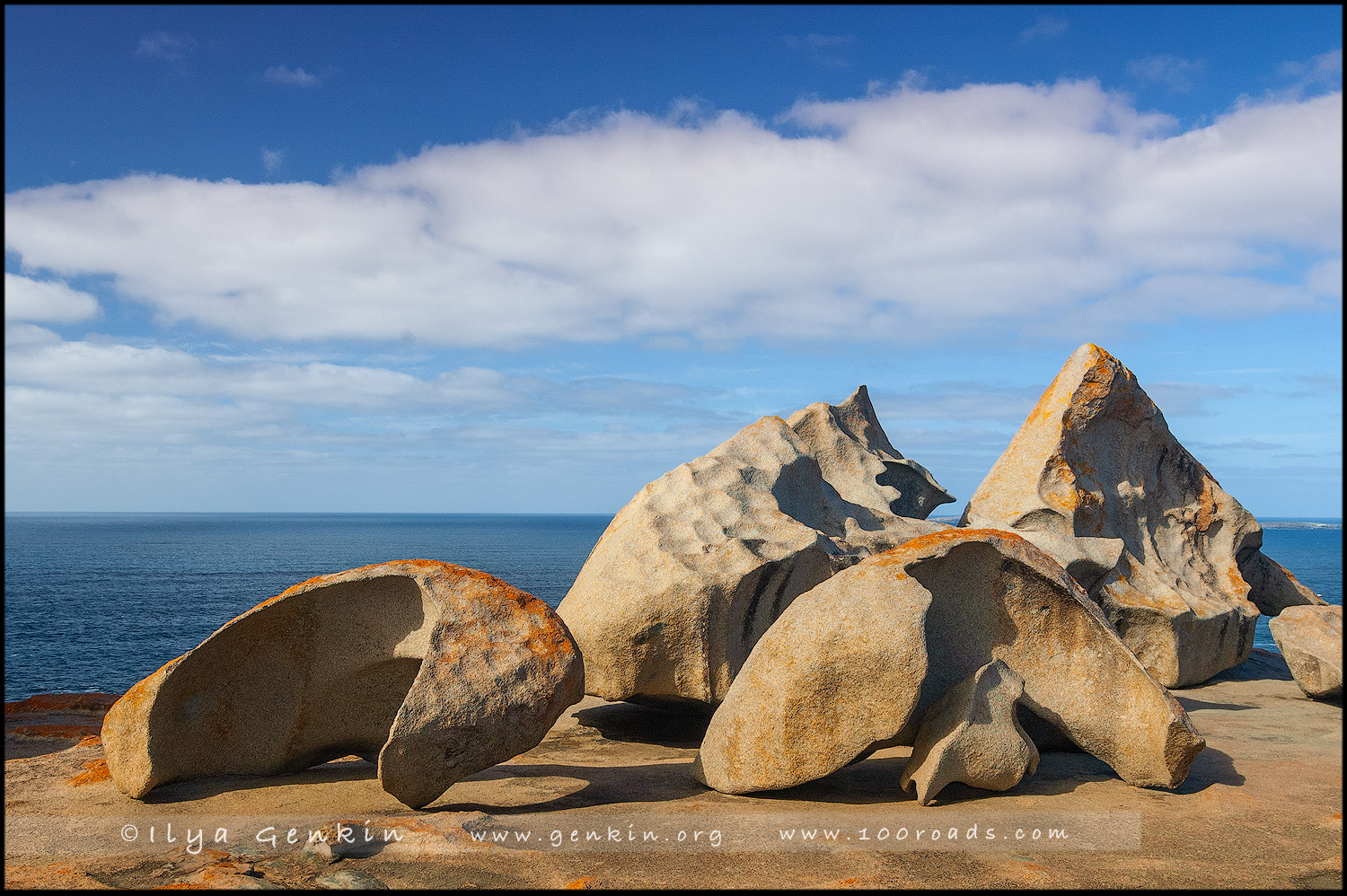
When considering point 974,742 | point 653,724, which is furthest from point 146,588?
point 974,742

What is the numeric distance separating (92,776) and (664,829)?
475 centimetres

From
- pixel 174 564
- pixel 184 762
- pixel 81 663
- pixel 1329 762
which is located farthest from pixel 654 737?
pixel 174 564

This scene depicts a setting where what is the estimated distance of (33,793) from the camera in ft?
22.3

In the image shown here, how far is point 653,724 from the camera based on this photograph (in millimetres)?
9789

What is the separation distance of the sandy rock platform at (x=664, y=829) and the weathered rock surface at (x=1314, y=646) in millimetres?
2906

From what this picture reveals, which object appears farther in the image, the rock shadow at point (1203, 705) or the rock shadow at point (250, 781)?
the rock shadow at point (1203, 705)

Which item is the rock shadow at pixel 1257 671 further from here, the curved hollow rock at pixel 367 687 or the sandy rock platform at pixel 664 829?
the curved hollow rock at pixel 367 687

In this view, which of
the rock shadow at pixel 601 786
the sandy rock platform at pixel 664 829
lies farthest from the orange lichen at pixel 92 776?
the rock shadow at pixel 601 786

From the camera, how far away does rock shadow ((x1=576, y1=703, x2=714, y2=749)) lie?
30.2ft

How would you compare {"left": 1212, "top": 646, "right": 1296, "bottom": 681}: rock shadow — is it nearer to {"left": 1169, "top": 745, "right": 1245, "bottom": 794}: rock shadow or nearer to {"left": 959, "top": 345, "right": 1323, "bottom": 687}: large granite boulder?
{"left": 959, "top": 345, "right": 1323, "bottom": 687}: large granite boulder

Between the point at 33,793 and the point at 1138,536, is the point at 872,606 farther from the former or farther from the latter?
the point at 1138,536

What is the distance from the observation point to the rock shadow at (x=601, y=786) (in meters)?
6.60

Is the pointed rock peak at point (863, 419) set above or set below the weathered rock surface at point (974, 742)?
above

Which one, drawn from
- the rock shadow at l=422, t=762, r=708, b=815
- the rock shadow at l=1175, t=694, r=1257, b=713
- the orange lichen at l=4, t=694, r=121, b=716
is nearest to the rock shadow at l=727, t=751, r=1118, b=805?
the rock shadow at l=422, t=762, r=708, b=815
